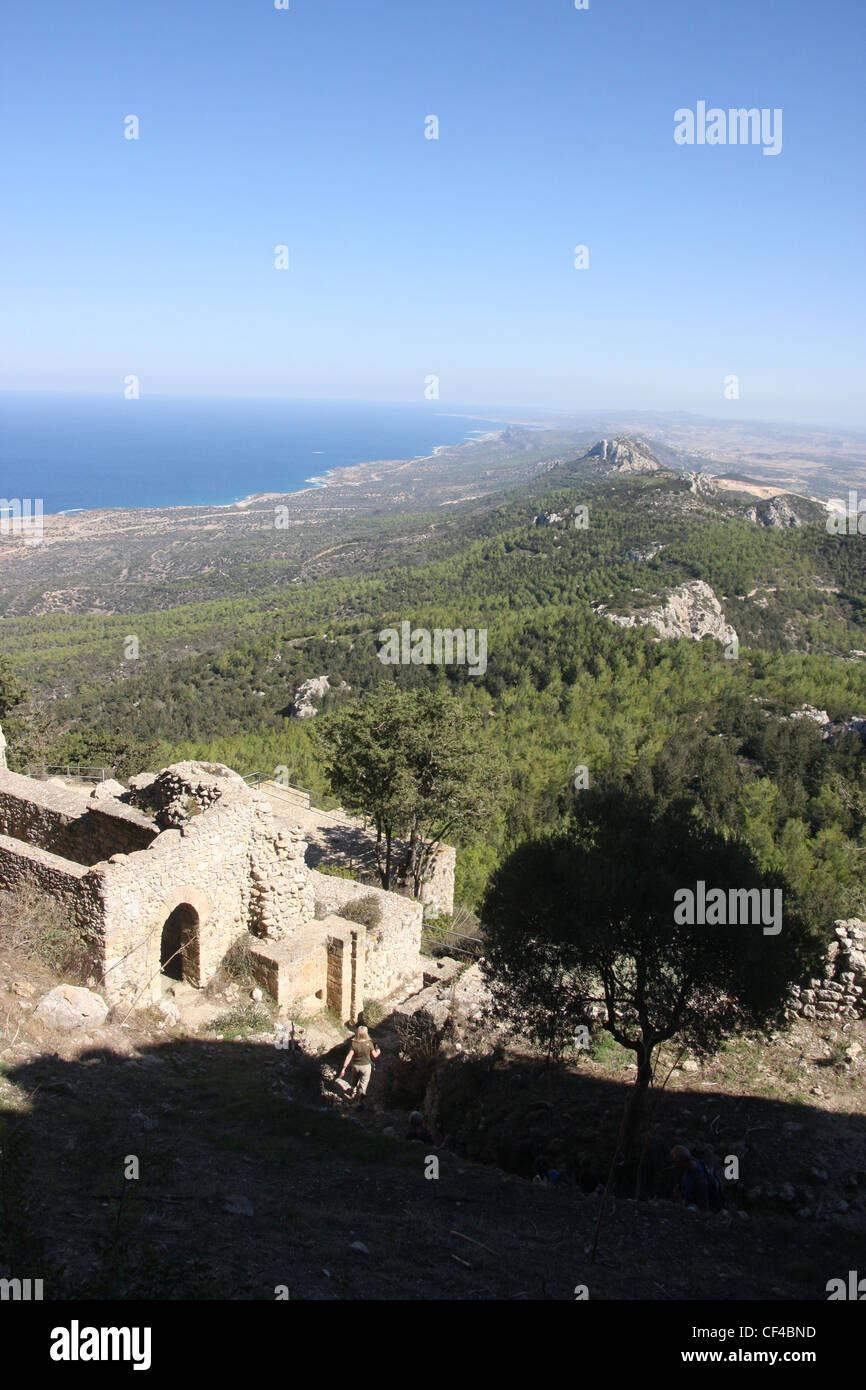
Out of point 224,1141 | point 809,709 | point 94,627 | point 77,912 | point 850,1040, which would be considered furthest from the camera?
point 94,627

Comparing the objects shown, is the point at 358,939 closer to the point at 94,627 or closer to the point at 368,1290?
the point at 368,1290

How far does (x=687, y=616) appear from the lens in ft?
182

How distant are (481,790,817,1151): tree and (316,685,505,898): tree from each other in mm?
6402

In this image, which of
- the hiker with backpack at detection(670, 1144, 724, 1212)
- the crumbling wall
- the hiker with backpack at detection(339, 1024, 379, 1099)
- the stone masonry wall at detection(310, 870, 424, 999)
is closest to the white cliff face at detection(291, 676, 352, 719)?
the crumbling wall

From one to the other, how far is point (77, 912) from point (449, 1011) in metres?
5.43

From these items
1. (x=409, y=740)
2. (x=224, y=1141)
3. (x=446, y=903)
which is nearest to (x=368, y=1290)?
(x=224, y=1141)

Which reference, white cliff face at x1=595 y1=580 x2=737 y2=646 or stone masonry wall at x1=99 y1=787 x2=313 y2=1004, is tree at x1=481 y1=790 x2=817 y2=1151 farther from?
white cliff face at x1=595 y1=580 x2=737 y2=646

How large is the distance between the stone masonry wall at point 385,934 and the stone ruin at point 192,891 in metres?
0.03

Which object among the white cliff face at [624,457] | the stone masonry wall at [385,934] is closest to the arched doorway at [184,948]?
the stone masonry wall at [385,934]

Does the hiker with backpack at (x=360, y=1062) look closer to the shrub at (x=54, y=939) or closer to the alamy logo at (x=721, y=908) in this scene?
the shrub at (x=54, y=939)

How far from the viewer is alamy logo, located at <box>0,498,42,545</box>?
14502 centimetres

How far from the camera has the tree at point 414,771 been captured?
53.9 ft
